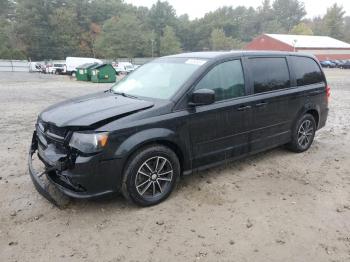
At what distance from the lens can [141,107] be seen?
3834mm

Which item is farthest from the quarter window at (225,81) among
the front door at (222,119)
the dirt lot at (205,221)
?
the dirt lot at (205,221)

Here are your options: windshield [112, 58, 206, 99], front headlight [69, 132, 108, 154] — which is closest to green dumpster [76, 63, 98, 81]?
windshield [112, 58, 206, 99]

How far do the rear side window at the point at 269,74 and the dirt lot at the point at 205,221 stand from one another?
1.27m

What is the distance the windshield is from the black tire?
2.32 meters

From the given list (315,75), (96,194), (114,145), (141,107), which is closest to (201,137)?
(141,107)

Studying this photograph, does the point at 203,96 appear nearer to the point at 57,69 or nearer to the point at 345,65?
the point at 57,69

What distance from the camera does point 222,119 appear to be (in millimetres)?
4414

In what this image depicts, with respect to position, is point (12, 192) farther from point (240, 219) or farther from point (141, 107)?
point (240, 219)

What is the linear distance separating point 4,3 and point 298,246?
83.3 m

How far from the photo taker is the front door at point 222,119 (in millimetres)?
4215

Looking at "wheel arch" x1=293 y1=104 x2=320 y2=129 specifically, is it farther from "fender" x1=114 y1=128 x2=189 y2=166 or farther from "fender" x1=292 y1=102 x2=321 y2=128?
"fender" x1=114 y1=128 x2=189 y2=166

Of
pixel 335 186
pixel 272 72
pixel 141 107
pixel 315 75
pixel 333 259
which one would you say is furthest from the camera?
pixel 315 75

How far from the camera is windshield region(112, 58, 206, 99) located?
4242mm

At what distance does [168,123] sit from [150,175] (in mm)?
652
